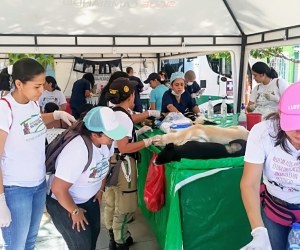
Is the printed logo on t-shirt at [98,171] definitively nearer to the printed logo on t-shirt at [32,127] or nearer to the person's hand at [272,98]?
the printed logo on t-shirt at [32,127]

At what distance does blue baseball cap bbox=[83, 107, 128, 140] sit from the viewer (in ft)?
5.21

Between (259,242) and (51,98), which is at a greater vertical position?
(51,98)

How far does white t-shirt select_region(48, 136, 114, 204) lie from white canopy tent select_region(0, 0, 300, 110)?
2725 millimetres

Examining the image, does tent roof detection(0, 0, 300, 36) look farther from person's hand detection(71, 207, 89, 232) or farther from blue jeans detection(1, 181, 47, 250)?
person's hand detection(71, 207, 89, 232)

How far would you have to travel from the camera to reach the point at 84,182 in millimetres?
1662

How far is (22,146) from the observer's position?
1.59 meters

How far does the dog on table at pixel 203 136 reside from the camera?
7.00 ft

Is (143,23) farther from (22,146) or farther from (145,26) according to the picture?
(22,146)

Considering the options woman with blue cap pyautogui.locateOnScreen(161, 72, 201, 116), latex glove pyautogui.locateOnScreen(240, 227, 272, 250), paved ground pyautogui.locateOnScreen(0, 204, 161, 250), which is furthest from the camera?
woman with blue cap pyautogui.locateOnScreen(161, 72, 201, 116)

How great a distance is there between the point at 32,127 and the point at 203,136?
43.0 inches

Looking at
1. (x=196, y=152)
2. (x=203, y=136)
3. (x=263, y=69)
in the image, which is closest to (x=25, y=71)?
(x=196, y=152)

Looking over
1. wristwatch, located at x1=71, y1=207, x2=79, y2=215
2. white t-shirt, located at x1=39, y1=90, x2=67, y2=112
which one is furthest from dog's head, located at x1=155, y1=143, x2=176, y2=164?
white t-shirt, located at x1=39, y1=90, x2=67, y2=112

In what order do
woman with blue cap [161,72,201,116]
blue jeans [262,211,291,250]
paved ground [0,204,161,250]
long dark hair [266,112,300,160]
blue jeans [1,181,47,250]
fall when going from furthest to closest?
woman with blue cap [161,72,201,116] → paved ground [0,204,161,250] → blue jeans [1,181,47,250] → blue jeans [262,211,291,250] → long dark hair [266,112,300,160]

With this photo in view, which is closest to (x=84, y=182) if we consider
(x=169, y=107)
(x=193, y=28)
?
(x=169, y=107)
